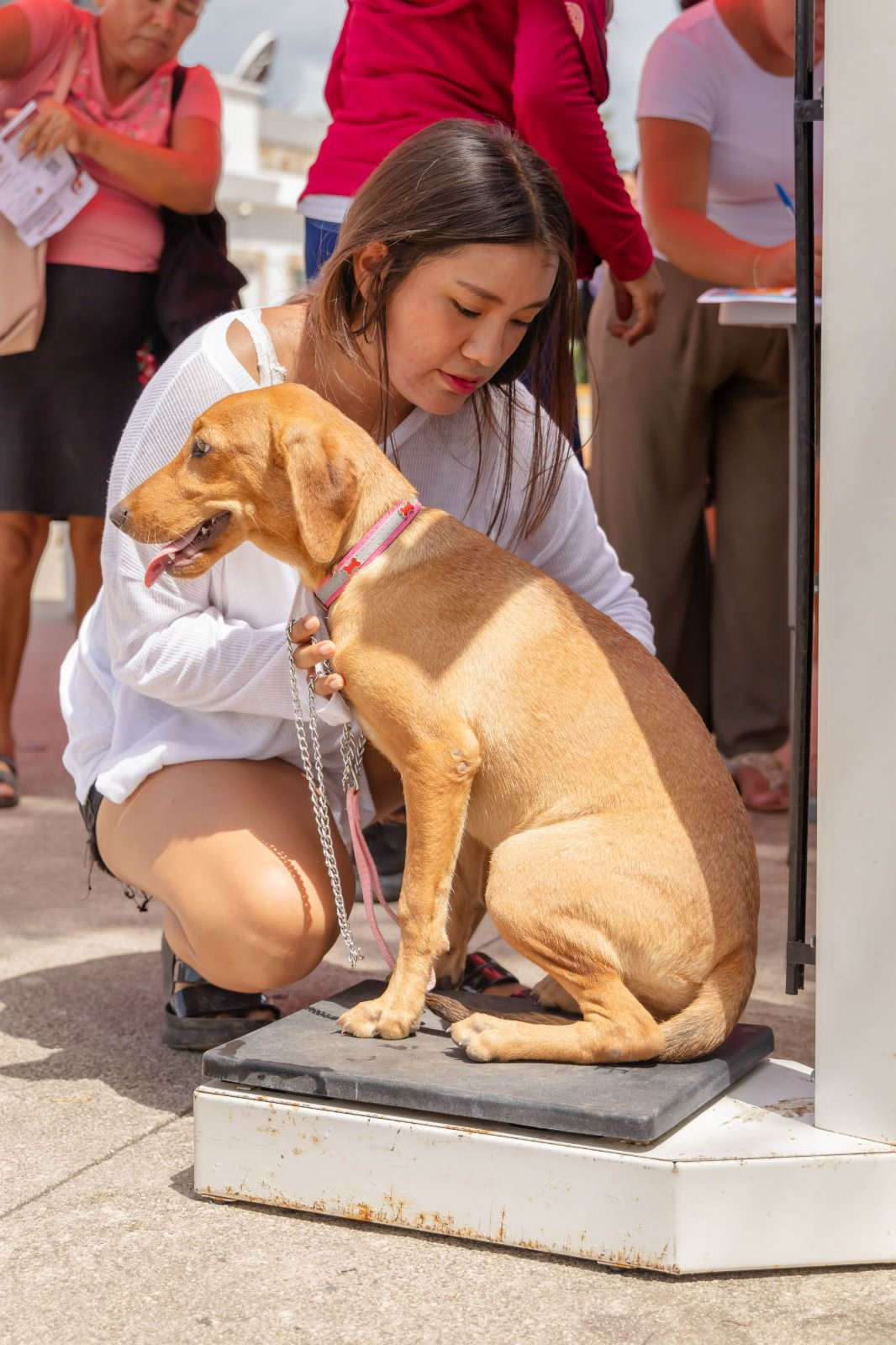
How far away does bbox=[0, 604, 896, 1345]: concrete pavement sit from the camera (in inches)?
77.4

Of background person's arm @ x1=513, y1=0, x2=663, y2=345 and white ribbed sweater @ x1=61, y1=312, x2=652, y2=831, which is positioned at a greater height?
background person's arm @ x1=513, y1=0, x2=663, y2=345

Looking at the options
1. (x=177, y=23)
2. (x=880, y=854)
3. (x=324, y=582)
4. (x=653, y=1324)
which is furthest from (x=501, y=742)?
(x=177, y=23)

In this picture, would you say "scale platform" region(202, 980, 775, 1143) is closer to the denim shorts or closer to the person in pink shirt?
the denim shorts

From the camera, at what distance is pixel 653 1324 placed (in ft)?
6.48

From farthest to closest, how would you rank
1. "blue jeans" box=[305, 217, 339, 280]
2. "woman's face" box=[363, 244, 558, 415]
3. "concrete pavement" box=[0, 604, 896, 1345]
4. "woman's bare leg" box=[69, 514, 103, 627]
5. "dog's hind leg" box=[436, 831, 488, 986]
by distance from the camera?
"woman's bare leg" box=[69, 514, 103, 627], "blue jeans" box=[305, 217, 339, 280], "dog's hind leg" box=[436, 831, 488, 986], "woman's face" box=[363, 244, 558, 415], "concrete pavement" box=[0, 604, 896, 1345]

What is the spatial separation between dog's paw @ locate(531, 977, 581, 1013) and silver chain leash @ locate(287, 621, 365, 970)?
1.05 ft

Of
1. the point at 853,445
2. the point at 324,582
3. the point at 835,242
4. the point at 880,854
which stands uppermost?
the point at 835,242

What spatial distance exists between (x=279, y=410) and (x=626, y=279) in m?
1.58

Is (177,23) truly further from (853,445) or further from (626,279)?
(853,445)

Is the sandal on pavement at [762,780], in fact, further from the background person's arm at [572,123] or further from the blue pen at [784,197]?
the background person's arm at [572,123]

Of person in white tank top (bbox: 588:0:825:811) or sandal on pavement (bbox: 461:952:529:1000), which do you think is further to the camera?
person in white tank top (bbox: 588:0:825:811)

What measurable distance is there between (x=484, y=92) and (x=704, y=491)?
1.74m

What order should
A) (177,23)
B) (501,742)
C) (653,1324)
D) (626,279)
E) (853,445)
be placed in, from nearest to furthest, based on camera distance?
(653,1324), (853,445), (501,742), (626,279), (177,23)

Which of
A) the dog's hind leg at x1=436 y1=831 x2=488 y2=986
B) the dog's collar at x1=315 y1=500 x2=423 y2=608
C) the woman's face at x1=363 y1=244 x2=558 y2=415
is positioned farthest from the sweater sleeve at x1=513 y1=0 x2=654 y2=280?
the dog's hind leg at x1=436 y1=831 x2=488 y2=986
